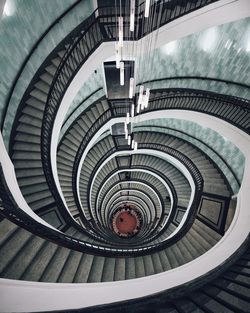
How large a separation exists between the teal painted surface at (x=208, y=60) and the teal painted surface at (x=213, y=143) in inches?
97.7

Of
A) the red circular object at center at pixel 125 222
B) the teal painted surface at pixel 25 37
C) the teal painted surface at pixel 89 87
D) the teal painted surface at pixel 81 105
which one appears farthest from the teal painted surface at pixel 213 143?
the red circular object at center at pixel 125 222

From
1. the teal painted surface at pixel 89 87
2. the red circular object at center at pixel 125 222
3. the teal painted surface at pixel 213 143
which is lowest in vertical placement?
the red circular object at center at pixel 125 222

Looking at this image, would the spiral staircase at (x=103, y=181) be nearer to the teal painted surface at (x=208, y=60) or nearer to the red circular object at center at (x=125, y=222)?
the teal painted surface at (x=208, y=60)

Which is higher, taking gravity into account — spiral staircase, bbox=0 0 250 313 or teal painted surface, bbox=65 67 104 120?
teal painted surface, bbox=65 67 104 120

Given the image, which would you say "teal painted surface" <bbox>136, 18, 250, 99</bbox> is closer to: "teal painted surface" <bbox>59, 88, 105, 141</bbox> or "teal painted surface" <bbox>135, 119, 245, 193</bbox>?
"teal painted surface" <bbox>59, 88, 105, 141</bbox>

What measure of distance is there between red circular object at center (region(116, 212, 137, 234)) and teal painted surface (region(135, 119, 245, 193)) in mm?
13656

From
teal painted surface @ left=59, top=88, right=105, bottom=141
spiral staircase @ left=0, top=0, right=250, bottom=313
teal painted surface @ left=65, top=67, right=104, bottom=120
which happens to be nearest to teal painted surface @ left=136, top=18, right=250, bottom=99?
spiral staircase @ left=0, top=0, right=250, bottom=313

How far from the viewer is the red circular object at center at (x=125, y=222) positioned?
24219 millimetres

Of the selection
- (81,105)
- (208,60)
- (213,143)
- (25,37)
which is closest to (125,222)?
(213,143)

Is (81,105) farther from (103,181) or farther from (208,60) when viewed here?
→ (208,60)

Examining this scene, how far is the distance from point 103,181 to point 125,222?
11500 mm

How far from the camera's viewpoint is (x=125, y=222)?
80.7 ft

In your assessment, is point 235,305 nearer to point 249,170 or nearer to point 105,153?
point 249,170

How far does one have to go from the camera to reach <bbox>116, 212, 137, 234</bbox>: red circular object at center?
24219 millimetres
